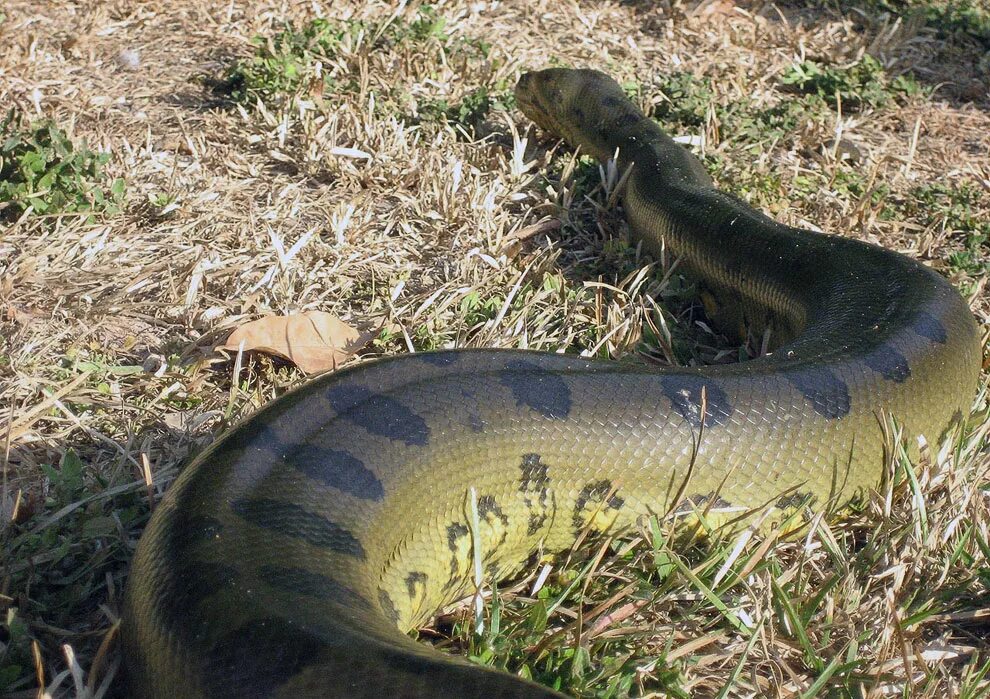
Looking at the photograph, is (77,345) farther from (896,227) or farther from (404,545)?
(896,227)

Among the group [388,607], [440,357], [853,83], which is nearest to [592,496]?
[440,357]

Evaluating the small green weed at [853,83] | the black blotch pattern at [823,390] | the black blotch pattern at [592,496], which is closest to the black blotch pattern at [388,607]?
the black blotch pattern at [592,496]

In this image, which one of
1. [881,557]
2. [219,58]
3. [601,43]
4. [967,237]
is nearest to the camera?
[881,557]

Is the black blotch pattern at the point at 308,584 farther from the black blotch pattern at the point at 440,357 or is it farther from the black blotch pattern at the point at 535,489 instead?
the black blotch pattern at the point at 440,357

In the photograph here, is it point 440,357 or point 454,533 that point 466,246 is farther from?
point 454,533

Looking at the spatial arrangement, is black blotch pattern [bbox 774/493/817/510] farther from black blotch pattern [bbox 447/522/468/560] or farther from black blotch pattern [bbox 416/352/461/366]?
black blotch pattern [bbox 416/352/461/366]

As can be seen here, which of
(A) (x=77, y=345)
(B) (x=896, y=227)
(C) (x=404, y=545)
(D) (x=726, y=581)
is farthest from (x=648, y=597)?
(B) (x=896, y=227)

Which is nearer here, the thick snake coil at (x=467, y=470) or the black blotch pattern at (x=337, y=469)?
the thick snake coil at (x=467, y=470)
